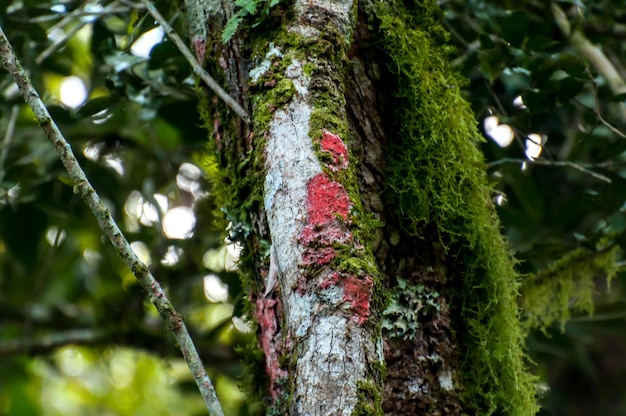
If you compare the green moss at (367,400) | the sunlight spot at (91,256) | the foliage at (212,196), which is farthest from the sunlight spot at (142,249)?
the green moss at (367,400)

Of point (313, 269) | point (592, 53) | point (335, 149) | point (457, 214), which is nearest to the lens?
point (313, 269)

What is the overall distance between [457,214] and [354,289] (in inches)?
18.9

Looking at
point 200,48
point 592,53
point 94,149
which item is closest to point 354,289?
point 200,48

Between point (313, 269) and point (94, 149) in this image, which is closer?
point (313, 269)

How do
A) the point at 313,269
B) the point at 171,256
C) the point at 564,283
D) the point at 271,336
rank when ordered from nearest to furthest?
the point at 313,269 < the point at 271,336 < the point at 564,283 < the point at 171,256

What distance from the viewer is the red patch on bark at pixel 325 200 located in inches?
52.2

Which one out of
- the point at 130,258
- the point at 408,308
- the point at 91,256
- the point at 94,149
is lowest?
the point at 408,308

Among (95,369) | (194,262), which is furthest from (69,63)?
(95,369)

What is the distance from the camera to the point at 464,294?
1681 mm

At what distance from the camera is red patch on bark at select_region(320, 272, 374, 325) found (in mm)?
1250

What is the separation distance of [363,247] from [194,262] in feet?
7.51

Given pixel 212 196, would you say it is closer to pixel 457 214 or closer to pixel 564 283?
pixel 457 214

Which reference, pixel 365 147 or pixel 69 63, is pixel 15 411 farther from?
pixel 365 147

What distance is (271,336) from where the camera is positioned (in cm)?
153
